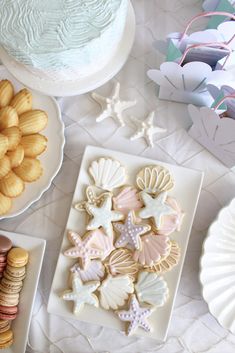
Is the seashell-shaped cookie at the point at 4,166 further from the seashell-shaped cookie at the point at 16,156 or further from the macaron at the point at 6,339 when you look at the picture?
the macaron at the point at 6,339

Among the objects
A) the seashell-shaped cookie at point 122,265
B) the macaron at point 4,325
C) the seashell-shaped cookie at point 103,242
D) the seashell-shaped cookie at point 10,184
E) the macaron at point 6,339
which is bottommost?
the macaron at point 6,339

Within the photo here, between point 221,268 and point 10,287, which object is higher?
point 221,268

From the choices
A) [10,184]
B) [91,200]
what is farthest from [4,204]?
[91,200]

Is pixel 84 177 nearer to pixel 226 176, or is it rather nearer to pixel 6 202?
pixel 6 202

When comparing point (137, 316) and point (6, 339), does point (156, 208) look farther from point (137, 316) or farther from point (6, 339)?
point (6, 339)

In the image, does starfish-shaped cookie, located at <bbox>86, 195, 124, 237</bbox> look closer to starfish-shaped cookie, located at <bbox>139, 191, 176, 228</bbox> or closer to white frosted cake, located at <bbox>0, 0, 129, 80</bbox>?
starfish-shaped cookie, located at <bbox>139, 191, 176, 228</bbox>

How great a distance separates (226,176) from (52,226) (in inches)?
11.7

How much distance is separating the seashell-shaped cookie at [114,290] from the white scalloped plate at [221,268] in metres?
0.11

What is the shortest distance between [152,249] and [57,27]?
1.16 feet

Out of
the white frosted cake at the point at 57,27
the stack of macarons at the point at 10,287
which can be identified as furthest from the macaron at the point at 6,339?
the white frosted cake at the point at 57,27

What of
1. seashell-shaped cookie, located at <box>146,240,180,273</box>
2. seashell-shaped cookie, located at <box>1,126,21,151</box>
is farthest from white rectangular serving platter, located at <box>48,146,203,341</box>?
seashell-shaped cookie, located at <box>1,126,21,151</box>

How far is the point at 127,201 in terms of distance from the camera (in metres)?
0.83

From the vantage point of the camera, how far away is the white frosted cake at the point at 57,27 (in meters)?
0.72

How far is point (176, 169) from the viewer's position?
836 mm
